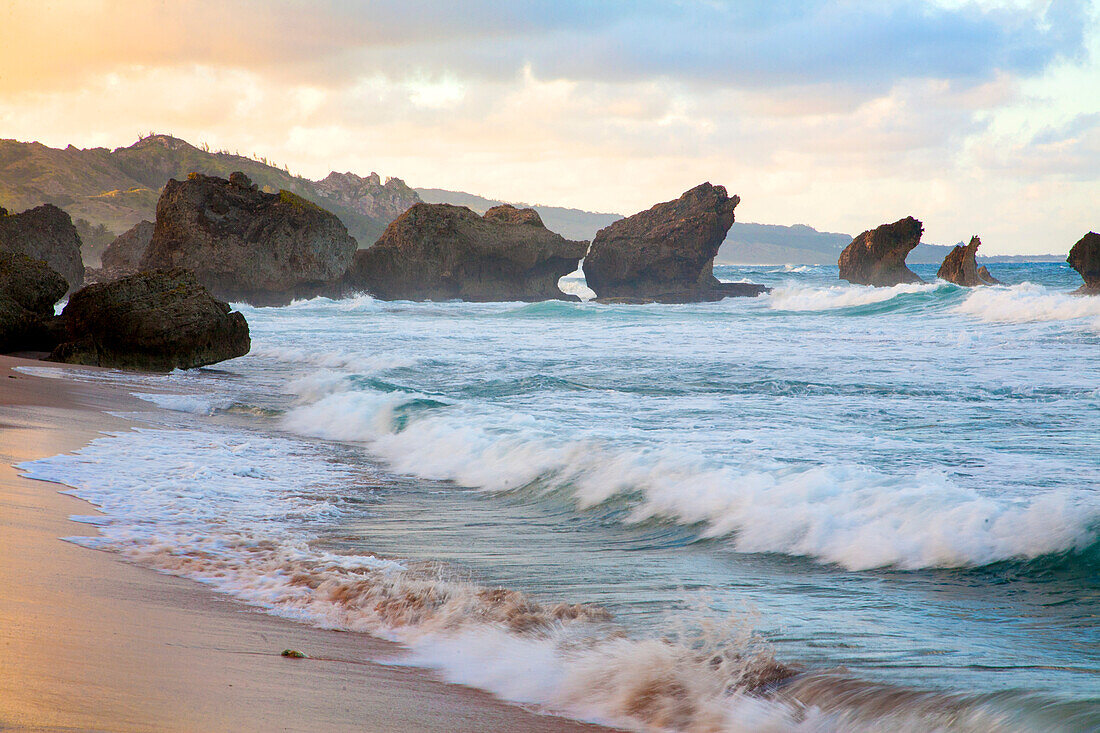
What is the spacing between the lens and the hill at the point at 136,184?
10356 centimetres

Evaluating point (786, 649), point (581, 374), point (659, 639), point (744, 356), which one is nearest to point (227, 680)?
point (659, 639)

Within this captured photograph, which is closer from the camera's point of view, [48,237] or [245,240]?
[48,237]

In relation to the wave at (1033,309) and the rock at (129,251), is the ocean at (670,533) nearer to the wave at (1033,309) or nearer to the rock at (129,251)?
the wave at (1033,309)

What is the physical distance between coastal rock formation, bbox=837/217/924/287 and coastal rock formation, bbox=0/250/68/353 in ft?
187

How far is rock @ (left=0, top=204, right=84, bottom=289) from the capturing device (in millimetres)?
40188

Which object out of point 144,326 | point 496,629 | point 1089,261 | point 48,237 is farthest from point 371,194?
point 496,629

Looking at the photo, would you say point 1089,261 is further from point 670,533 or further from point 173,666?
point 173,666

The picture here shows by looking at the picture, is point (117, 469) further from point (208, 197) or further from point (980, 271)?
point (980, 271)

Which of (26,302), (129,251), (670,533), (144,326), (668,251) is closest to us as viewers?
(670,533)

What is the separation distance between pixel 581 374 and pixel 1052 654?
11.2 m

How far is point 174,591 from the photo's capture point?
12.6ft

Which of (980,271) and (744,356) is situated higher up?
(980,271)

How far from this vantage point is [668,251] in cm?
5878

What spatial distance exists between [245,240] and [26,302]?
102 feet
